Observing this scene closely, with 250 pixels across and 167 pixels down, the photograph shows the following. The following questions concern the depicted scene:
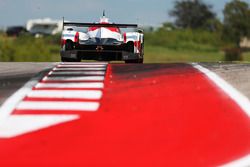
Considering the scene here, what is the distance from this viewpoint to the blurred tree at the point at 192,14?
101625 mm

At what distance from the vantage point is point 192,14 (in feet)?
337

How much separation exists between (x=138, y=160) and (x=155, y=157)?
0.20 metres

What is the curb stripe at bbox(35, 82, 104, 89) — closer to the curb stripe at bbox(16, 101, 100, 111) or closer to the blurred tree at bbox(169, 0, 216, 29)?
the curb stripe at bbox(16, 101, 100, 111)

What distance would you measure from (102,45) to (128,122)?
8121 millimetres

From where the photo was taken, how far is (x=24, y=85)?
26.8ft

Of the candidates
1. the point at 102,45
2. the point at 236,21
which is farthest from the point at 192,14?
the point at 102,45

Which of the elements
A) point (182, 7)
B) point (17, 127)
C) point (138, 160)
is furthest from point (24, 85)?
point (182, 7)

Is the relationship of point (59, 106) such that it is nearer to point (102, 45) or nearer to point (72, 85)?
point (72, 85)

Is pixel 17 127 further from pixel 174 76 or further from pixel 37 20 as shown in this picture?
pixel 37 20

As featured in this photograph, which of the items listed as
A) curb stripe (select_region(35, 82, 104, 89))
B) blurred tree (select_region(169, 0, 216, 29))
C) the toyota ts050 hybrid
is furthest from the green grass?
blurred tree (select_region(169, 0, 216, 29))

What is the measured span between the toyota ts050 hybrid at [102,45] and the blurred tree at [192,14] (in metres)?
86.3

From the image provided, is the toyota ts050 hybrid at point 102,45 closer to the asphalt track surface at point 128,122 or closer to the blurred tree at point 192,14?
the asphalt track surface at point 128,122

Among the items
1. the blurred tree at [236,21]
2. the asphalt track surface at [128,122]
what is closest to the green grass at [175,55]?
the blurred tree at [236,21]

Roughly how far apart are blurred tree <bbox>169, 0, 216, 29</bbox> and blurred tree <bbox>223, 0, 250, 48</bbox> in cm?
3907
